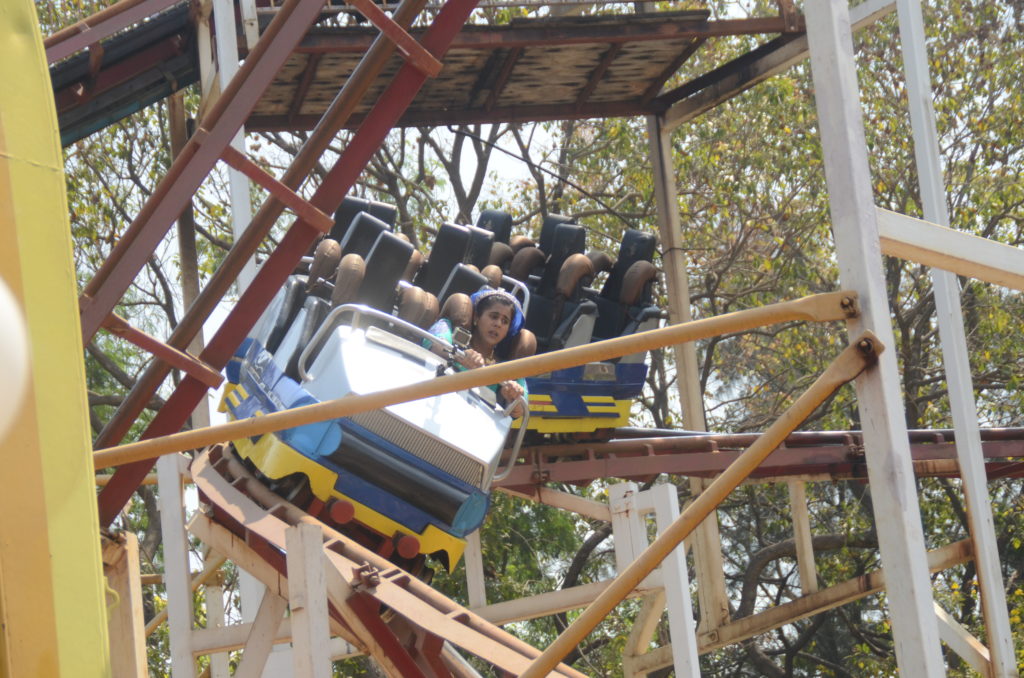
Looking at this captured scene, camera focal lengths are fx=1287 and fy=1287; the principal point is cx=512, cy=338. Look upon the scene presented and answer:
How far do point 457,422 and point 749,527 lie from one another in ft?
31.3

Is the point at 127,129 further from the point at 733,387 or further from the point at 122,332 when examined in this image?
the point at 122,332

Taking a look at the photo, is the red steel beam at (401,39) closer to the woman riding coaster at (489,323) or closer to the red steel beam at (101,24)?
the woman riding coaster at (489,323)

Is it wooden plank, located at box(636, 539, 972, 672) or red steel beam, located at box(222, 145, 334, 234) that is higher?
red steel beam, located at box(222, 145, 334, 234)

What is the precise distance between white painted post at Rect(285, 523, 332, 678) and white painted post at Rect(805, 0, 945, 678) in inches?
60.9

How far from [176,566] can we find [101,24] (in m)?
3.67

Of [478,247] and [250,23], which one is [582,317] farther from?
[250,23]

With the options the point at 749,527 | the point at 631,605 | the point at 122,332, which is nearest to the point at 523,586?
the point at 631,605

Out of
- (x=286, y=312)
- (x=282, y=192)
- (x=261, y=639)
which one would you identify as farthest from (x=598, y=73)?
(x=261, y=639)

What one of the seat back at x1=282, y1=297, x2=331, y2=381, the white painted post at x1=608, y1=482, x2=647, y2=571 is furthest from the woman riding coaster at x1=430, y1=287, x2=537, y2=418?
the white painted post at x1=608, y1=482, x2=647, y2=571

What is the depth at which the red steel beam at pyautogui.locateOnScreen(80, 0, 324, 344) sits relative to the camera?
4.25 m

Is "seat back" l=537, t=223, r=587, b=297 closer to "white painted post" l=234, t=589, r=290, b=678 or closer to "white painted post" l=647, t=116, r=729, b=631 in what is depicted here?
"white painted post" l=647, t=116, r=729, b=631

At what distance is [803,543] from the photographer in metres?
7.78

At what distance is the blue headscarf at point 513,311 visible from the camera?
6.36 m

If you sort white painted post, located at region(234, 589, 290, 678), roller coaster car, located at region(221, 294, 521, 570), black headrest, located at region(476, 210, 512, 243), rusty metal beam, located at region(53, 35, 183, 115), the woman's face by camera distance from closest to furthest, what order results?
white painted post, located at region(234, 589, 290, 678), roller coaster car, located at region(221, 294, 521, 570), the woman's face, rusty metal beam, located at region(53, 35, 183, 115), black headrest, located at region(476, 210, 512, 243)
